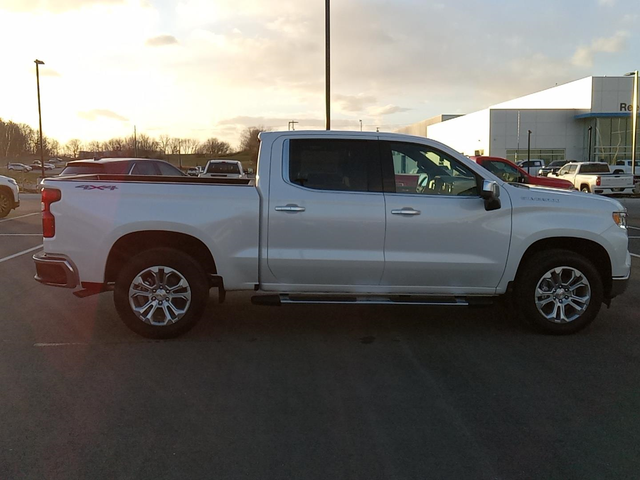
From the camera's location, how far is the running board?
5.67 meters

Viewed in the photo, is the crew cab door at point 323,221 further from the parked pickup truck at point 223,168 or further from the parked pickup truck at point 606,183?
the parked pickup truck at point 606,183

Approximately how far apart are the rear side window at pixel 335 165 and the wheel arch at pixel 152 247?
1183mm

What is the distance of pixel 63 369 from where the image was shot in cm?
502

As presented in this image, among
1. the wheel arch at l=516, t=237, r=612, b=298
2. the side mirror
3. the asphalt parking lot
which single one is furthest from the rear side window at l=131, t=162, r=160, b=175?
the wheel arch at l=516, t=237, r=612, b=298

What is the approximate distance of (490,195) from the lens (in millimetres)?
5590

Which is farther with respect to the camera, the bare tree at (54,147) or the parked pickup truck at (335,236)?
the bare tree at (54,147)

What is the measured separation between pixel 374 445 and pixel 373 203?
262 cm

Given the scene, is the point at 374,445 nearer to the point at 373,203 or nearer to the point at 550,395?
the point at 550,395

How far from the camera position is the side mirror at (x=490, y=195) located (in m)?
5.50

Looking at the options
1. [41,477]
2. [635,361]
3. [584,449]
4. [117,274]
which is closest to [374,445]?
[584,449]

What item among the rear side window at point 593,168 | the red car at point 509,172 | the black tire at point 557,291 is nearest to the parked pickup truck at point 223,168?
the red car at point 509,172

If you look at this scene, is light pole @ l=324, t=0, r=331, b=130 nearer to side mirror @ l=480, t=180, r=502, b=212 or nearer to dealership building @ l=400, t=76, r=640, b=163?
side mirror @ l=480, t=180, r=502, b=212

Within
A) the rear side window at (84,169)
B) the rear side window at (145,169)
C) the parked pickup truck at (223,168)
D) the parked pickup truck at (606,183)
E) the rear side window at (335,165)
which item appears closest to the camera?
the rear side window at (335,165)

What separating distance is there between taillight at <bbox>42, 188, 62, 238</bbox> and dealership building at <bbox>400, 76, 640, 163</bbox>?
6712cm
